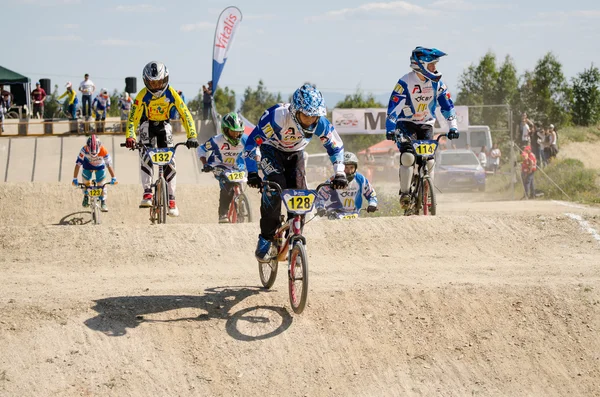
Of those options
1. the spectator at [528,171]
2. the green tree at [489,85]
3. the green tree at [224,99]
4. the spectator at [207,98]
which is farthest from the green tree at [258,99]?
the spectator at [528,171]

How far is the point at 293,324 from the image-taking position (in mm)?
8180

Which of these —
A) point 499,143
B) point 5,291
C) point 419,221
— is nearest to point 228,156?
point 419,221

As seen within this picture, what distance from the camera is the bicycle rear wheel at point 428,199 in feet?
42.0

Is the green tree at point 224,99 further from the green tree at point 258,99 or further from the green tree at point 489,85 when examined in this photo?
the green tree at point 489,85

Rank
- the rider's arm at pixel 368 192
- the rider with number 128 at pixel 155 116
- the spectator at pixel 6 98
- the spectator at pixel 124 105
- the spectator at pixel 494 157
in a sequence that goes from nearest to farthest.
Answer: the rider with number 128 at pixel 155 116 → the rider's arm at pixel 368 192 → the spectator at pixel 494 157 → the spectator at pixel 124 105 → the spectator at pixel 6 98

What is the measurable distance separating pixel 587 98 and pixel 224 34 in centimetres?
2329

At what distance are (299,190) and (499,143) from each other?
22.8 m

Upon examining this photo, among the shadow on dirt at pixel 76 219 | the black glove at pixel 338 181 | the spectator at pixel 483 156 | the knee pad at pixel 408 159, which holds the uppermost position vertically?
the knee pad at pixel 408 159

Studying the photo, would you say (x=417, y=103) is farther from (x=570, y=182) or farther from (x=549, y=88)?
(x=549, y=88)

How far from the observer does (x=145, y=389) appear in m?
7.30

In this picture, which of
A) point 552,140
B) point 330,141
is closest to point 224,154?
point 330,141

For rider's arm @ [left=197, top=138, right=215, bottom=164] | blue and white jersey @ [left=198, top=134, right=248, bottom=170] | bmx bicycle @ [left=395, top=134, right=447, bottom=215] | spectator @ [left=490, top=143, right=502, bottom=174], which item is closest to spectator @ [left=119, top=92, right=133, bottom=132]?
spectator @ [left=490, top=143, right=502, bottom=174]

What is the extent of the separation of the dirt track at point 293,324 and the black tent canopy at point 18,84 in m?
27.3

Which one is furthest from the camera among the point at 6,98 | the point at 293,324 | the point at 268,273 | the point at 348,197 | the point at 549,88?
the point at 549,88
